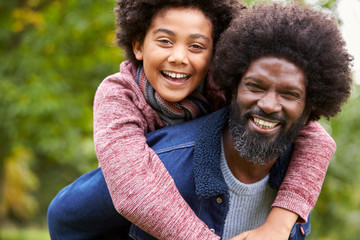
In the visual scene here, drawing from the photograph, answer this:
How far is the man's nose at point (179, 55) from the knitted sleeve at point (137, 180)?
370 millimetres

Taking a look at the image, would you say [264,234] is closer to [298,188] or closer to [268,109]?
[298,188]

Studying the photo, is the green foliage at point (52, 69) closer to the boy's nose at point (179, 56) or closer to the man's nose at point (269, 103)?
the boy's nose at point (179, 56)

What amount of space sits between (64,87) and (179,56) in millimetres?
4708

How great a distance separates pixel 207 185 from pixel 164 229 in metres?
0.31

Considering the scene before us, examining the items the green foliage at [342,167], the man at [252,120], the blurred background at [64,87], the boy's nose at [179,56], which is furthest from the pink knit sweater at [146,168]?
the blurred background at [64,87]

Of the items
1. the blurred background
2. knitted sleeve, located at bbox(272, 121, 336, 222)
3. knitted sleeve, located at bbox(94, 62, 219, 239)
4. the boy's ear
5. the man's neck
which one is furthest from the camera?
the blurred background

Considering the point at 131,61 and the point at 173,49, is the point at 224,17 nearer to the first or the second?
the point at 173,49

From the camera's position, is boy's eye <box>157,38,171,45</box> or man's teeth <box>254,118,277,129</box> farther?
boy's eye <box>157,38,171,45</box>

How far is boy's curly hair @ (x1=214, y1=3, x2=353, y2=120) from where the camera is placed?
218cm

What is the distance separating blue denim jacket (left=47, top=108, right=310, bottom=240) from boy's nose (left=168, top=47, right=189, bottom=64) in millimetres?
323

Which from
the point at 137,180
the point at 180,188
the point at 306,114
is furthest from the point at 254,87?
the point at 137,180

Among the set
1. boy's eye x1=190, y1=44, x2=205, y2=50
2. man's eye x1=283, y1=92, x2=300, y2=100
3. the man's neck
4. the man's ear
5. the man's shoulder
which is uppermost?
boy's eye x1=190, y1=44, x2=205, y2=50

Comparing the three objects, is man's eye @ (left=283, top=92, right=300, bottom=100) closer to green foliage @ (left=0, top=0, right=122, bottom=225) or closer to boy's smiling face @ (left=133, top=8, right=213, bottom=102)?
boy's smiling face @ (left=133, top=8, right=213, bottom=102)

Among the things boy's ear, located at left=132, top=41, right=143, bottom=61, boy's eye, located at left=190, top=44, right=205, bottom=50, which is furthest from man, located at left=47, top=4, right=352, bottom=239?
boy's ear, located at left=132, top=41, right=143, bottom=61
